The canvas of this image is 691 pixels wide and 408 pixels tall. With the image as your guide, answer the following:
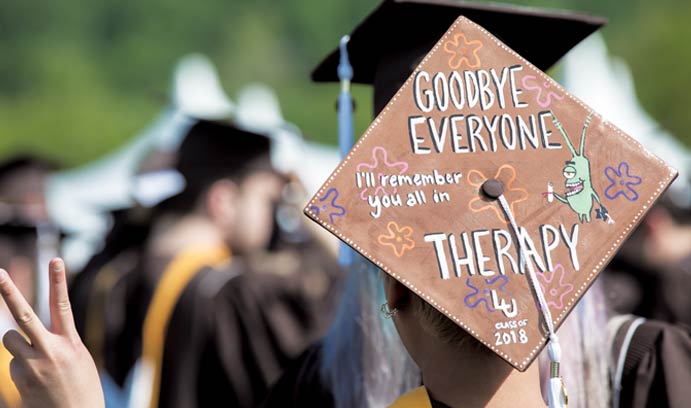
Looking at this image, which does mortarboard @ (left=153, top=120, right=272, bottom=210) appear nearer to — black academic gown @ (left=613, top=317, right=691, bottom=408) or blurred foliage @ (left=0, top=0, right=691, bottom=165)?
black academic gown @ (left=613, top=317, right=691, bottom=408)

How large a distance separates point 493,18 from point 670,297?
70.5 inches

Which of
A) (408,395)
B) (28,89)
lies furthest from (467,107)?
(28,89)

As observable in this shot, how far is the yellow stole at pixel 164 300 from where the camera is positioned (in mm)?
4777

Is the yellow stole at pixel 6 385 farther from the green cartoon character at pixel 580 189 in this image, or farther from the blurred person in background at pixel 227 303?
the green cartoon character at pixel 580 189

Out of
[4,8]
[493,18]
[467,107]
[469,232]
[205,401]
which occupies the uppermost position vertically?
[4,8]

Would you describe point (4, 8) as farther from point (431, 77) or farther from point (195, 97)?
point (431, 77)

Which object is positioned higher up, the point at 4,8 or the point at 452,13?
the point at 4,8

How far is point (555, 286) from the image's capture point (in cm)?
192

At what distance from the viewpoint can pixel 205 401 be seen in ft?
15.5

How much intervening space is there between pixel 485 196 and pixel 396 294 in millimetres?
252

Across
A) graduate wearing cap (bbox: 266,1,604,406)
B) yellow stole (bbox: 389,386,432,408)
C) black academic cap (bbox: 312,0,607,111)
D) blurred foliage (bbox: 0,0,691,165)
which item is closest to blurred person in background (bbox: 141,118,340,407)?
graduate wearing cap (bbox: 266,1,604,406)

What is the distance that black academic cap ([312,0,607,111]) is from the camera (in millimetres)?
2484

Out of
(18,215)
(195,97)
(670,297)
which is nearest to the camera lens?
(670,297)

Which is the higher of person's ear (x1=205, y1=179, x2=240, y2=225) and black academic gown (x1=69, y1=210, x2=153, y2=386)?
person's ear (x1=205, y1=179, x2=240, y2=225)
